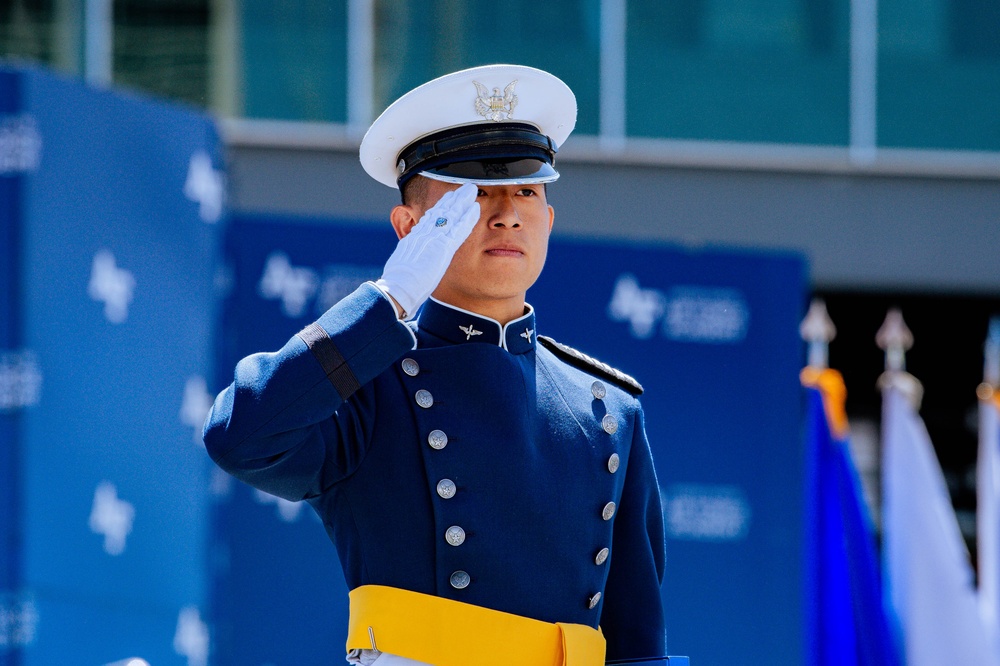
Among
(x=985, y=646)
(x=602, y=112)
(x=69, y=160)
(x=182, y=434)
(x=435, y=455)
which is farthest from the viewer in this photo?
(x=602, y=112)

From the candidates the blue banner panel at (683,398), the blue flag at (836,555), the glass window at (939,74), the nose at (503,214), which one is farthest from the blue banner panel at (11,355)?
the glass window at (939,74)

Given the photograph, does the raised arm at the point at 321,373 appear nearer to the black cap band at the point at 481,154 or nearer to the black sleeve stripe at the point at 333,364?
the black sleeve stripe at the point at 333,364

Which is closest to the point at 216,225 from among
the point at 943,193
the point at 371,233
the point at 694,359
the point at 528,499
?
the point at 371,233

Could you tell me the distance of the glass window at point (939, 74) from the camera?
860cm

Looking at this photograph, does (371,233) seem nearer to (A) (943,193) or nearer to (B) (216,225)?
(B) (216,225)

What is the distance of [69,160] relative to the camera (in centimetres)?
402

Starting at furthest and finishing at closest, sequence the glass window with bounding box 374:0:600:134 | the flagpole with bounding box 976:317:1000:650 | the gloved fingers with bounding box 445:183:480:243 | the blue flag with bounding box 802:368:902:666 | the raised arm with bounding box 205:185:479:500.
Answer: the glass window with bounding box 374:0:600:134, the flagpole with bounding box 976:317:1000:650, the blue flag with bounding box 802:368:902:666, the gloved fingers with bounding box 445:183:480:243, the raised arm with bounding box 205:185:479:500

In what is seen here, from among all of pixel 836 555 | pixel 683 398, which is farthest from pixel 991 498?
pixel 683 398

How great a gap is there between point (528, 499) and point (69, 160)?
2276 millimetres

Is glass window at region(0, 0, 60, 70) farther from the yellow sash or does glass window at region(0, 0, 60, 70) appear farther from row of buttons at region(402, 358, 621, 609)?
the yellow sash

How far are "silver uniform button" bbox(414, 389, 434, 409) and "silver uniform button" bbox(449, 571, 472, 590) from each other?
242 millimetres

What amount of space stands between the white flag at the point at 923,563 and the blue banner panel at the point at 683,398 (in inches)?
28.5

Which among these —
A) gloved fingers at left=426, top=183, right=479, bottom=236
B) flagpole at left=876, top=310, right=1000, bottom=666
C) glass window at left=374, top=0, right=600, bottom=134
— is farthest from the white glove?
glass window at left=374, top=0, right=600, bottom=134

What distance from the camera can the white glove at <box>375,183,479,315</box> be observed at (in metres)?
2.07
